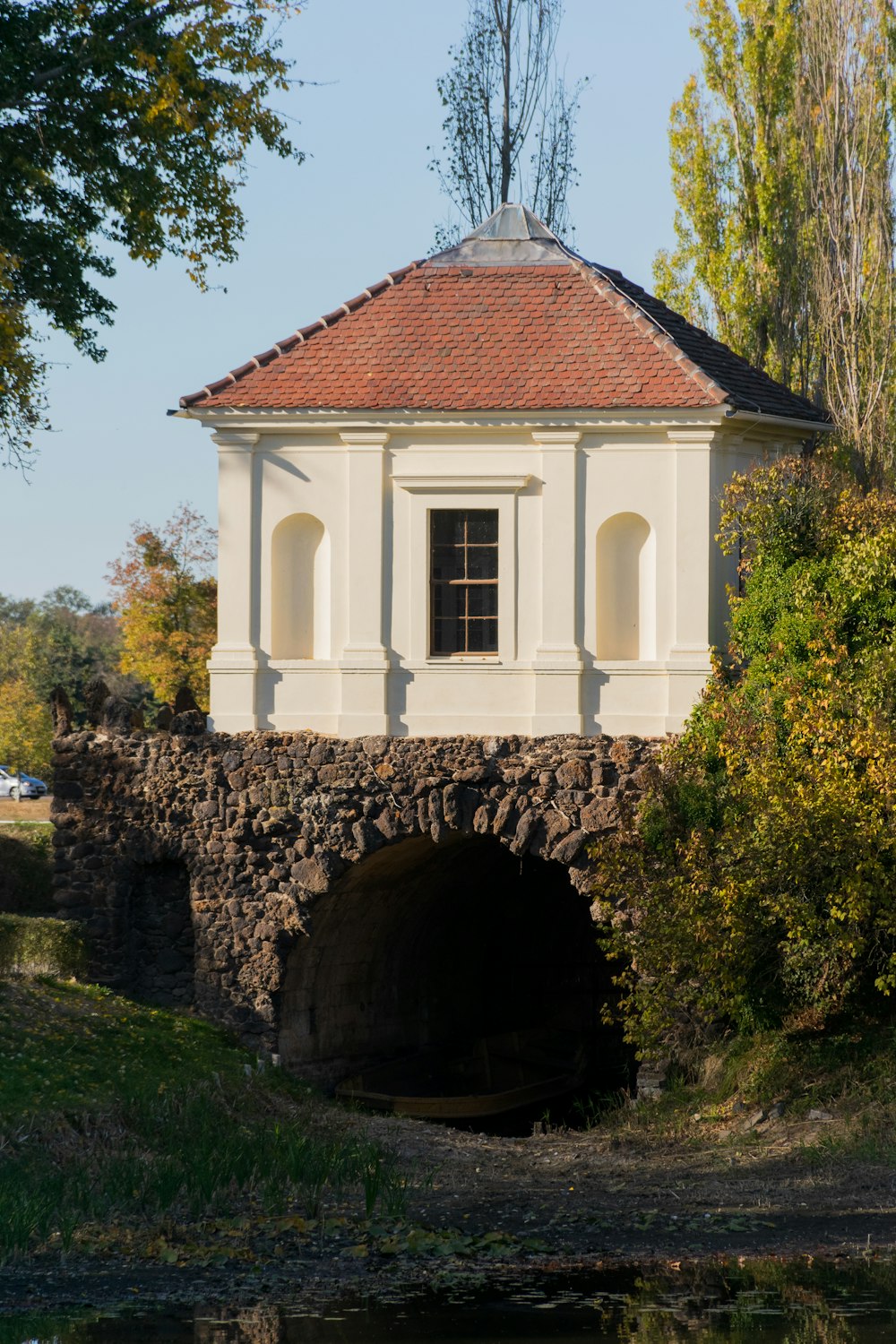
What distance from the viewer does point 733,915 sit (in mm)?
17688

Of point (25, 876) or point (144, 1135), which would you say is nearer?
point (144, 1135)

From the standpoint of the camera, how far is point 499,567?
71.2 feet

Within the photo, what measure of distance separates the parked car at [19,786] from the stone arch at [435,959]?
2611 cm

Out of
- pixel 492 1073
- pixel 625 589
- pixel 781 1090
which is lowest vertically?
pixel 492 1073

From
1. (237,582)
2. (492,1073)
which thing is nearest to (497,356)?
(237,582)

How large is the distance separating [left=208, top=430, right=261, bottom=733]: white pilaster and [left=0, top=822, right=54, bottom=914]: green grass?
716 centimetres

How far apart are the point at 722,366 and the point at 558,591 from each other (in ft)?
12.9

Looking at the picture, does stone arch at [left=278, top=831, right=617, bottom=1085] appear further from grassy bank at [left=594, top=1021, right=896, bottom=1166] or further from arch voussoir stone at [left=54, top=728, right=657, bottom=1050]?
grassy bank at [left=594, top=1021, right=896, bottom=1166]

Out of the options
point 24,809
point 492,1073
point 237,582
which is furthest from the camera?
point 24,809

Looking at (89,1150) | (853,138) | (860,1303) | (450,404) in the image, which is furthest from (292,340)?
(860,1303)

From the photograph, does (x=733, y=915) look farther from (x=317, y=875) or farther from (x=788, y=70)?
(x=788, y=70)

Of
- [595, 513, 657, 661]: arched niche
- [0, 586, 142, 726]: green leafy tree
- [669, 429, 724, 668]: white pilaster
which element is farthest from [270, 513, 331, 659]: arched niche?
[0, 586, 142, 726]: green leafy tree

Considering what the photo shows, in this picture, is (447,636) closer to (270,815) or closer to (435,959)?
(270,815)

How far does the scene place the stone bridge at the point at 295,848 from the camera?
21.1 m
